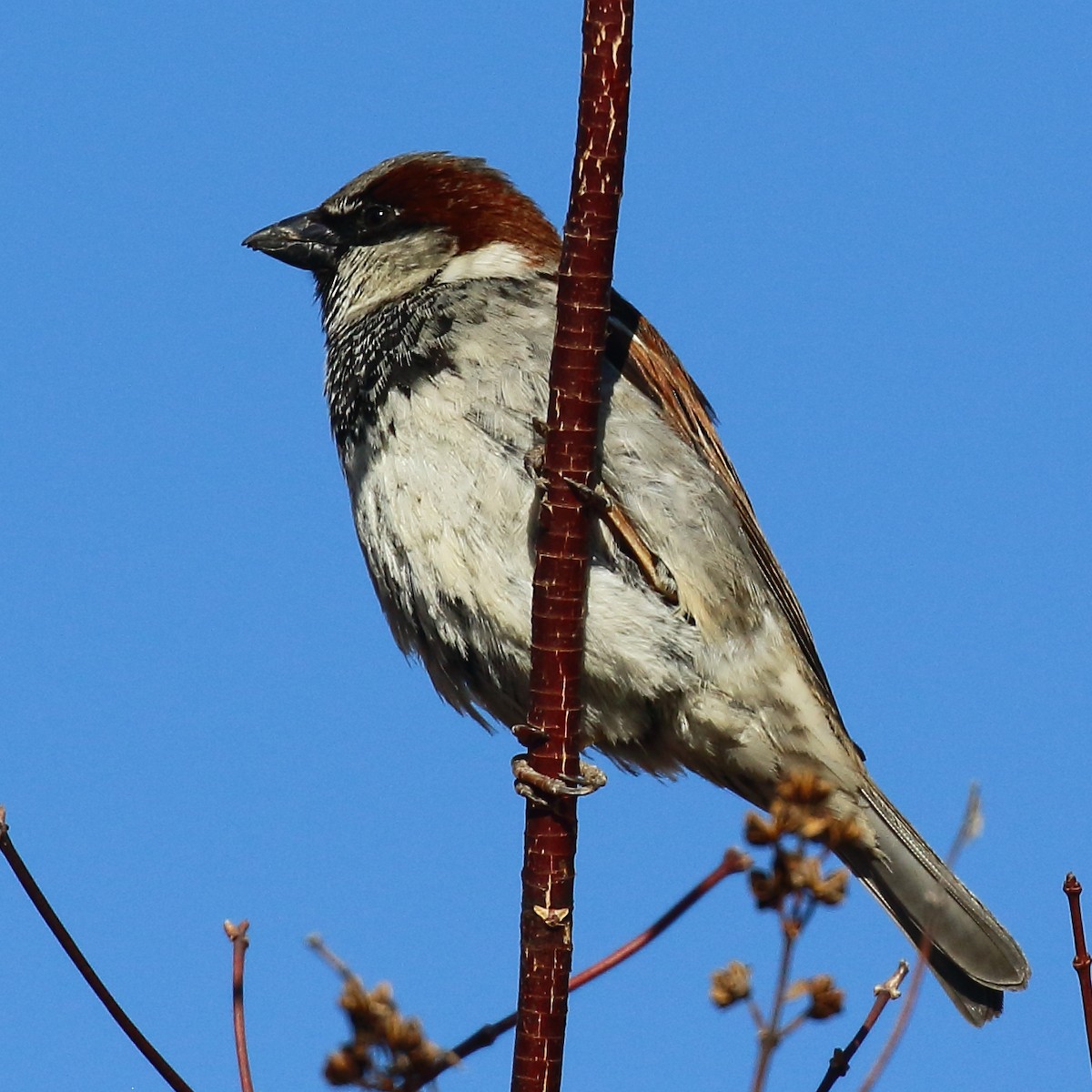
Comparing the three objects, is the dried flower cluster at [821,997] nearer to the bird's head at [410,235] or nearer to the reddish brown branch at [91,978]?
the reddish brown branch at [91,978]

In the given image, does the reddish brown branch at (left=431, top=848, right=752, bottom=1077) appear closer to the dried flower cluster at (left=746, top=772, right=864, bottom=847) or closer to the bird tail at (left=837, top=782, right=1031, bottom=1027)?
the dried flower cluster at (left=746, top=772, right=864, bottom=847)

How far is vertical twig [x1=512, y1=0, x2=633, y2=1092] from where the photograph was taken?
2.67 m

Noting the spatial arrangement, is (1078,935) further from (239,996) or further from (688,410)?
(688,410)

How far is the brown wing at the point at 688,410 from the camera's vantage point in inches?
165

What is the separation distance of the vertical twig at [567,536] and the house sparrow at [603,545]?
0.76m

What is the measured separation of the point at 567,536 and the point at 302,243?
2346 millimetres

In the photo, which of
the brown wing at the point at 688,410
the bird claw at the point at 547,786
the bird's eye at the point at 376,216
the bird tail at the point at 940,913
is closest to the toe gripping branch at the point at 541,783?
the bird claw at the point at 547,786

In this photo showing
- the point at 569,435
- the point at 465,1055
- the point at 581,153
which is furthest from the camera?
the point at 569,435

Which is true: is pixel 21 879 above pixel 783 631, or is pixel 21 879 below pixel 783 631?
below

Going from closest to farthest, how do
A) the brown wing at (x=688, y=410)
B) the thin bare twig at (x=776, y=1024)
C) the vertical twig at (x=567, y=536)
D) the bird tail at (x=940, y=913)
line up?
the thin bare twig at (x=776, y=1024) → the vertical twig at (x=567, y=536) → the brown wing at (x=688, y=410) → the bird tail at (x=940, y=913)

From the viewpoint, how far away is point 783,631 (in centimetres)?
427

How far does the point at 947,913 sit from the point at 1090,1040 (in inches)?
99.6

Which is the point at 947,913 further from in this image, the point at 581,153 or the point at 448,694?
the point at 581,153

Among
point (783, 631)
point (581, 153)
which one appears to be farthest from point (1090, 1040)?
point (783, 631)
